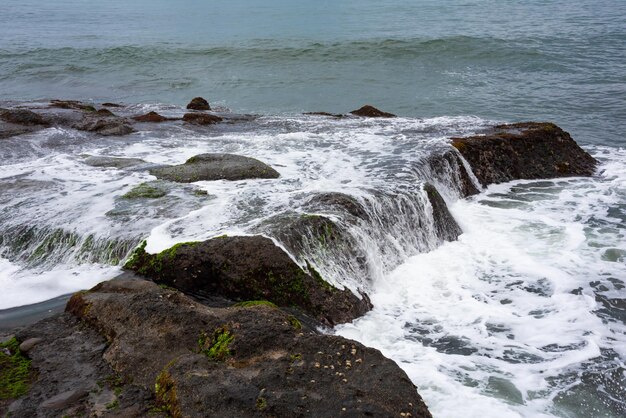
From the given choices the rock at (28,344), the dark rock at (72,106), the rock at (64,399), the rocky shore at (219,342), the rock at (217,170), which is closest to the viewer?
the rocky shore at (219,342)

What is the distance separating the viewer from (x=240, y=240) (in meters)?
7.79

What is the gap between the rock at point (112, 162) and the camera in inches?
474

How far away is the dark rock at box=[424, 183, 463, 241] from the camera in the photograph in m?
10.3

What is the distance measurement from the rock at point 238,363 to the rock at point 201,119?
431 inches

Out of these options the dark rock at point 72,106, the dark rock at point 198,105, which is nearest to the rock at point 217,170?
the dark rock at point 72,106

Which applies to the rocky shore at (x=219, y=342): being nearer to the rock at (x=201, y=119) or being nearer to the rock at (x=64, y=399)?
the rock at (x=64, y=399)

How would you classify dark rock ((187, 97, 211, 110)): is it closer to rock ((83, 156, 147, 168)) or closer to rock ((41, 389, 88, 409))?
rock ((83, 156, 147, 168))

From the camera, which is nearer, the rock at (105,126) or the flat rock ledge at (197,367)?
the flat rock ledge at (197,367)

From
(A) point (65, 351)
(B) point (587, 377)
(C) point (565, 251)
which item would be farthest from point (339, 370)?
(C) point (565, 251)

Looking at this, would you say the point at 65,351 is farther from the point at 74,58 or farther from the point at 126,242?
the point at 74,58

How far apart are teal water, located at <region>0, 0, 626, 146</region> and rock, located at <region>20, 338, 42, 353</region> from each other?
52.4 feet

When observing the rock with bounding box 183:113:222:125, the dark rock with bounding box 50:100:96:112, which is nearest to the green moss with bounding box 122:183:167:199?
the rock with bounding box 183:113:222:125

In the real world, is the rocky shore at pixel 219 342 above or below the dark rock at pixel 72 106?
above

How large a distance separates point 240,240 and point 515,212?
237 inches
